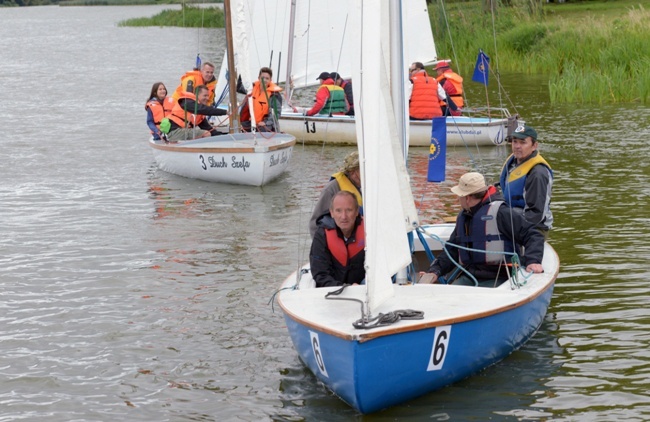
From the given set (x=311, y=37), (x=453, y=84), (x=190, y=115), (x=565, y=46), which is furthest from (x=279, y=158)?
(x=565, y=46)

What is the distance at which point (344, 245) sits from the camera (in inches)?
316

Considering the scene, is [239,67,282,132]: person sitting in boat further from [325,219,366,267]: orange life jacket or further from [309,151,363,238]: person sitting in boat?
[325,219,366,267]: orange life jacket

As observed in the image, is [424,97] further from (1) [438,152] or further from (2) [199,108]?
(1) [438,152]

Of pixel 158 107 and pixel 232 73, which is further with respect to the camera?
pixel 158 107

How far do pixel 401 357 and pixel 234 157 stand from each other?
9.72 meters

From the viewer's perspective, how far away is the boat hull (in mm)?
6652

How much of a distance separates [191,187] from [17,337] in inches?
291

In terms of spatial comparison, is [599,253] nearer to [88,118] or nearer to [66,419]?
[66,419]

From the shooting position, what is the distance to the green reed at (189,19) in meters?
61.6

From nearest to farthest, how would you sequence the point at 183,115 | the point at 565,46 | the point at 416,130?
the point at 183,115
the point at 416,130
the point at 565,46

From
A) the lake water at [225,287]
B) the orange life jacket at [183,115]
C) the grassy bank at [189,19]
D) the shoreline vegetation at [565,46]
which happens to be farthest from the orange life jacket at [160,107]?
the grassy bank at [189,19]

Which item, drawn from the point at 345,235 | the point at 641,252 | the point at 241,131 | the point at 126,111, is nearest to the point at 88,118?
the point at 126,111

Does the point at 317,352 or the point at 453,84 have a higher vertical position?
the point at 453,84

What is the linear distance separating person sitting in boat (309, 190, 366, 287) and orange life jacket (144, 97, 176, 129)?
9.77 metres
